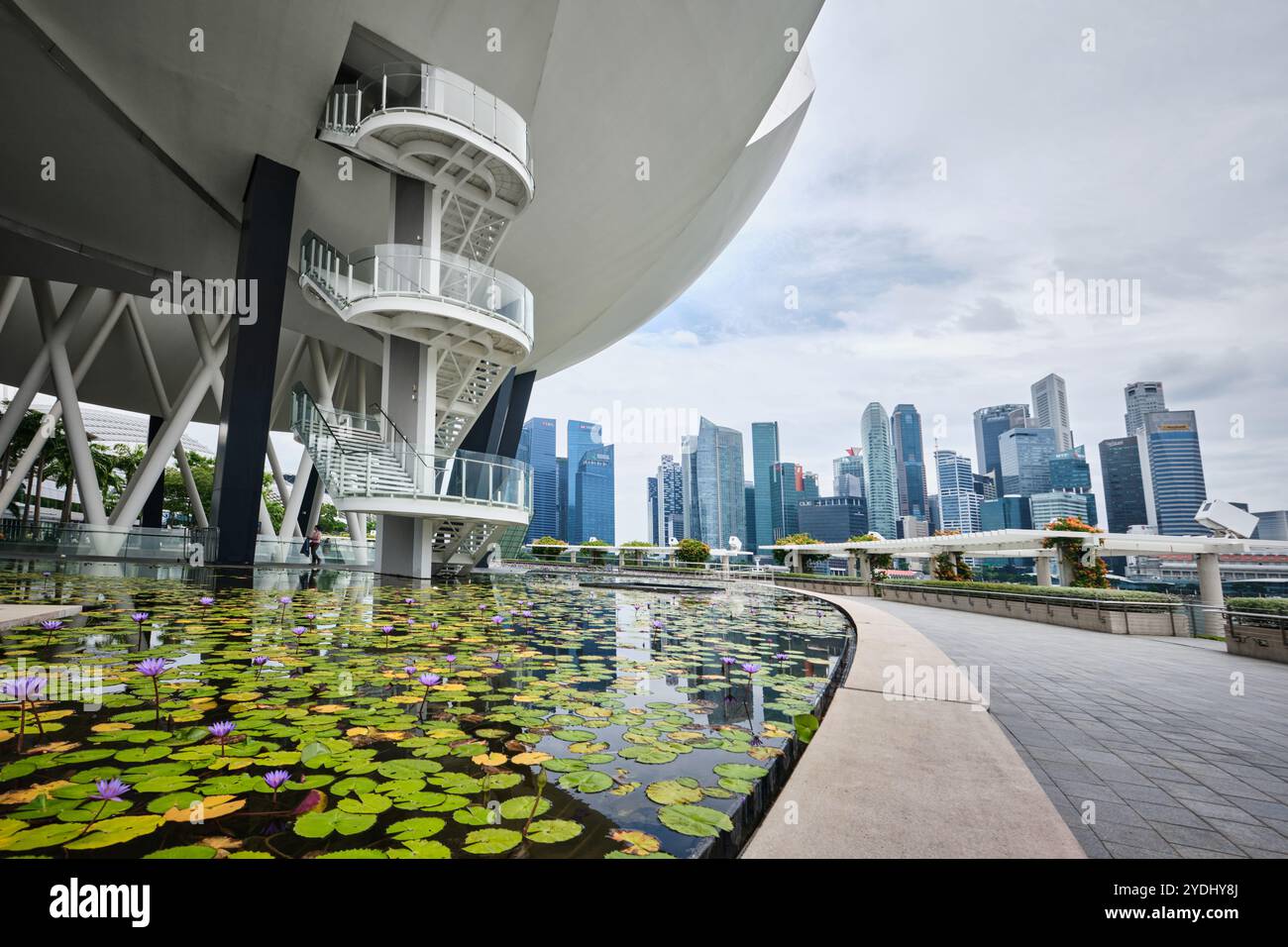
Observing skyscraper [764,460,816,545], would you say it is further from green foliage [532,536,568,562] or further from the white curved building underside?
the white curved building underside

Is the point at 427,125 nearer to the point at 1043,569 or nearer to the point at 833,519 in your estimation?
the point at 1043,569

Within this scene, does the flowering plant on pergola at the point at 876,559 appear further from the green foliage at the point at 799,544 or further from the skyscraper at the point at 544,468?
the skyscraper at the point at 544,468

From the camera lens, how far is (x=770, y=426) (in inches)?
6845

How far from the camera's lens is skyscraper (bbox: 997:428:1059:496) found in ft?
461

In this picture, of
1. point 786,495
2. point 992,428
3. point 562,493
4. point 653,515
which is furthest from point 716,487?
point 992,428

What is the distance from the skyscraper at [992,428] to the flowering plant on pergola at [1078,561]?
170 metres

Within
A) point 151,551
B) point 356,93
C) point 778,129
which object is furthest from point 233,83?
point 778,129

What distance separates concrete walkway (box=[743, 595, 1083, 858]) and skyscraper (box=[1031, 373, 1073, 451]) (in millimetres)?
189997

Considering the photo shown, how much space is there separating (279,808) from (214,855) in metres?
0.34

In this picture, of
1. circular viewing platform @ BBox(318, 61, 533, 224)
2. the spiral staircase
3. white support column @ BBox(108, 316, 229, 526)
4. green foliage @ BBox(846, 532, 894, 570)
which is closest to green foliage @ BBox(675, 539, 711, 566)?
green foliage @ BBox(846, 532, 894, 570)

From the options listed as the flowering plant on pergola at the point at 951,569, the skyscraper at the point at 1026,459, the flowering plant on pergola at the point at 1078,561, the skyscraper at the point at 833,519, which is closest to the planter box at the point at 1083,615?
the flowering plant on pergola at the point at 1078,561

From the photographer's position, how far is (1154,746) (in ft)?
10.7

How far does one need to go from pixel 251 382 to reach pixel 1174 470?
111676mm
